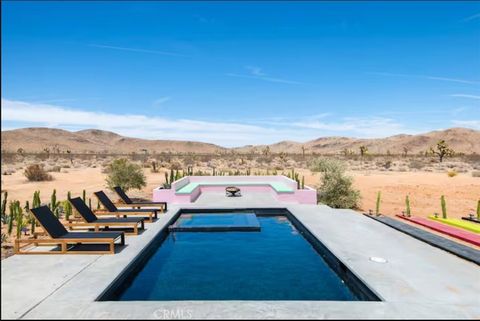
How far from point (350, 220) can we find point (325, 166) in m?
6.62

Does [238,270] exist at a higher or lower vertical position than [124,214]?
lower

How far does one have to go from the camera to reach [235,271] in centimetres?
838

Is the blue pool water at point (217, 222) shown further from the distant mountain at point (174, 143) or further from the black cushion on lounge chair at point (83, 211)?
the distant mountain at point (174, 143)

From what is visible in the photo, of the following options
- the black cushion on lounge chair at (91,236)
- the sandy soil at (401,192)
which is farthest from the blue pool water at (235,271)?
the sandy soil at (401,192)

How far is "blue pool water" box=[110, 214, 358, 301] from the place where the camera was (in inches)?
276

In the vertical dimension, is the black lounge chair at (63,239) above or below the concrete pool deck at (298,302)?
above

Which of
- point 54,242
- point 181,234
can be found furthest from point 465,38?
point 54,242

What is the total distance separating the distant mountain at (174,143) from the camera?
377 ft

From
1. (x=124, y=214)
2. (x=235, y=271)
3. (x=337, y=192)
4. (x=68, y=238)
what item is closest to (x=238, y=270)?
(x=235, y=271)

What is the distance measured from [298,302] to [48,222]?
21.3ft

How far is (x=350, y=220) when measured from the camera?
12.9 metres

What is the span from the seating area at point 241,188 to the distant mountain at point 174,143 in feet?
316

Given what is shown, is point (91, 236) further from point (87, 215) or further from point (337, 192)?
point (337, 192)

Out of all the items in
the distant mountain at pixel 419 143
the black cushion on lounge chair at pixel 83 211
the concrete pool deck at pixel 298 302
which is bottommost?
the concrete pool deck at pixel 298 302
